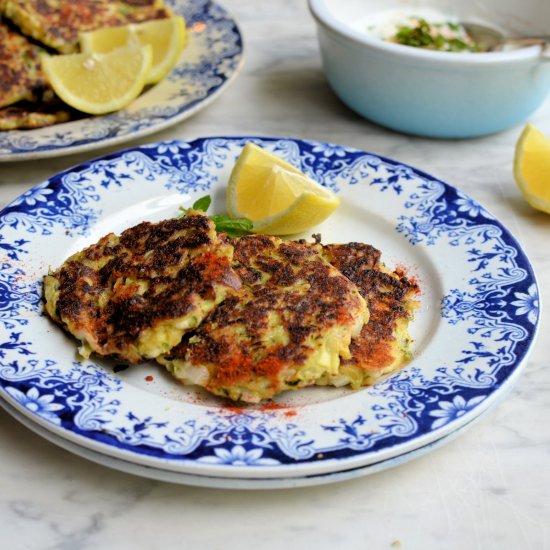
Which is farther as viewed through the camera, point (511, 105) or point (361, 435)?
point (511, 105)

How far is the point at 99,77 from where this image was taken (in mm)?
3764

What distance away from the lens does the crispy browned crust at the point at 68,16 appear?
396 cm

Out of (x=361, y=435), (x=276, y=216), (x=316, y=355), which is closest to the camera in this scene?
(x=361, y=435)

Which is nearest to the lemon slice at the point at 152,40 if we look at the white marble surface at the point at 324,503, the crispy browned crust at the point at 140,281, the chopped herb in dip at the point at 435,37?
the chopped herb in dip at the point at 435,37

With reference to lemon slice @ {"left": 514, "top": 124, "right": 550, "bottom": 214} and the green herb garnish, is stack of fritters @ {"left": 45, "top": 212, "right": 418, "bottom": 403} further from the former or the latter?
lemon slice @ {"left": 514, "top": 124, "right": 550, "bottom": 214}

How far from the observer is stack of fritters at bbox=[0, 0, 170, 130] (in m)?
3.75

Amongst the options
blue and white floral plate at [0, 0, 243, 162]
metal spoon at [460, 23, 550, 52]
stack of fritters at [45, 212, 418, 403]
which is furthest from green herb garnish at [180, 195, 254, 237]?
metal spoon at [460, 23, 550, 52]

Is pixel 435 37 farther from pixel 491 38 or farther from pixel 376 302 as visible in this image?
pixel 376 302

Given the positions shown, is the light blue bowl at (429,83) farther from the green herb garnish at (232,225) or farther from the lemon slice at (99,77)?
the green herb garnish at (232,225)

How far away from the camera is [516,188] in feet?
12.2

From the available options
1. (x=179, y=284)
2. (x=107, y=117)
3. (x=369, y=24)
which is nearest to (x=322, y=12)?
(x=369, y=24)

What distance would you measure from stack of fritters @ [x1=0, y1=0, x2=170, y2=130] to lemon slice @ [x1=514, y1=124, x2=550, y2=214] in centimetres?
201

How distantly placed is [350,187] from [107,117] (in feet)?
3.87

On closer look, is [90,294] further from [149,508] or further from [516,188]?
[516,188]
